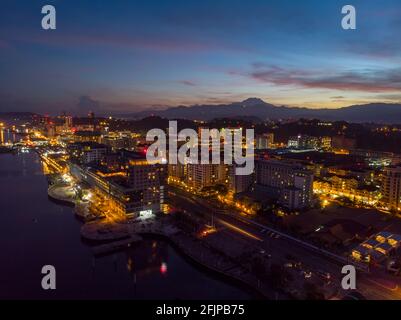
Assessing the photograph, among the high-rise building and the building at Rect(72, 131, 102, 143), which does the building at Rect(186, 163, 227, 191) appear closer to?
the high-rise building

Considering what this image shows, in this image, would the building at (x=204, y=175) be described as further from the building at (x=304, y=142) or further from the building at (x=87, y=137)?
the building at (x=87, y=137)

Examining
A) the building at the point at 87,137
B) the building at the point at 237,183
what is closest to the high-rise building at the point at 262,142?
the building at the point at 237,183

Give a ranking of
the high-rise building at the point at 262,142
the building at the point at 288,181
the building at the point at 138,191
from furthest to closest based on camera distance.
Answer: the high-rise building at the point at 262,142 < the building at the point at 288,181 < the building at the point at 138,191

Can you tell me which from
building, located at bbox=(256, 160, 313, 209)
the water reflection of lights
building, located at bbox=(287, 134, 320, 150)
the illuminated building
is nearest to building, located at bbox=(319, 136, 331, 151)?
the illuminated building

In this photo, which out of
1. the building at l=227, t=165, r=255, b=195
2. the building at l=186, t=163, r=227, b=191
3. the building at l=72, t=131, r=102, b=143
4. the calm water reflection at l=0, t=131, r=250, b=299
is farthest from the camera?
the building at l=72, t=131, r=102, b=143

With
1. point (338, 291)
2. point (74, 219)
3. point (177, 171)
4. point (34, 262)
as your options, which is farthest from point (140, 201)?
point (338, 291)
